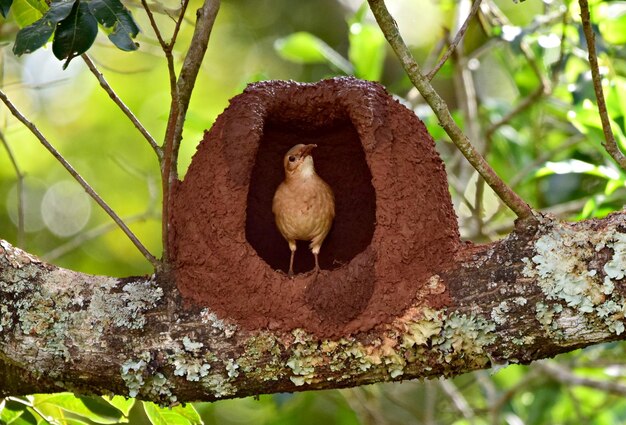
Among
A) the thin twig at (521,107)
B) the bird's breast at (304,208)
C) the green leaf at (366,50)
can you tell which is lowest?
the bird's breast at (304,208)

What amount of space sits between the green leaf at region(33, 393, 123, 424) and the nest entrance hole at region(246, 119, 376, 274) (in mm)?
1589

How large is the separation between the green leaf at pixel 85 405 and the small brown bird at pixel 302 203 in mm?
1409

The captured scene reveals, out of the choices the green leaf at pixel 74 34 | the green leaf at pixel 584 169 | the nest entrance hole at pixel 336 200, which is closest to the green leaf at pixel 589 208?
the green leaf at pixel 584 169

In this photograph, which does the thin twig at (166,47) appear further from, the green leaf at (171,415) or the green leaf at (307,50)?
the green leaf at (307,50)

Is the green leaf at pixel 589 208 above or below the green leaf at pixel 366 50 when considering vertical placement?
below

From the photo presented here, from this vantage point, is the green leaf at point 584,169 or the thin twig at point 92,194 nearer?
the thin twig at point 92,194

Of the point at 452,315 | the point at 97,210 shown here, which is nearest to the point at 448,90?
the point at 97,210

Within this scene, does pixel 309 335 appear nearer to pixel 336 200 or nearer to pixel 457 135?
pixel 457 135

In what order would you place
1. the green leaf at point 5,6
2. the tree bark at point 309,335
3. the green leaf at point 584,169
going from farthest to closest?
the green leaf at point 584,169 → the green leaf at point 5,6 → the tree bark at point 309,335

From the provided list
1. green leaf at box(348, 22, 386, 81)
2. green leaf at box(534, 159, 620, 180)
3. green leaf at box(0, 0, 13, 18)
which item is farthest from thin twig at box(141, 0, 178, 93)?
green leaf at box(348, 22, 386, 81)

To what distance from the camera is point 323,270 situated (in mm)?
4281

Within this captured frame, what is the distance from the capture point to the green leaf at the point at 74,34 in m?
3.79

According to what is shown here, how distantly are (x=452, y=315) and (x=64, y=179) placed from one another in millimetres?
7332

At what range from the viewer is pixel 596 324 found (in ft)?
A: 12.1
